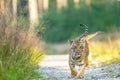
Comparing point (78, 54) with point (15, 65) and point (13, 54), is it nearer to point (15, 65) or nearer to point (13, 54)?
point (13, 54)

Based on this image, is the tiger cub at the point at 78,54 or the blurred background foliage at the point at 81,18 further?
the blurred background foliage at the point at 81,18

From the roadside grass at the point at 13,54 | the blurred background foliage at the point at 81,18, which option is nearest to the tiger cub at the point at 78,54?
the roadside grass at the point at 13,54

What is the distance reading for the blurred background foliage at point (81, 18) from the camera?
56.3 meters

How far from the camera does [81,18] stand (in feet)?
191

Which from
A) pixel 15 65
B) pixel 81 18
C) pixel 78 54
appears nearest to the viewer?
pixel 15 65

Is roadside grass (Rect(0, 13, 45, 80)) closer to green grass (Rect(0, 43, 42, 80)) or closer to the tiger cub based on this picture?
green grass (Rect(0, 43, 42, 80))

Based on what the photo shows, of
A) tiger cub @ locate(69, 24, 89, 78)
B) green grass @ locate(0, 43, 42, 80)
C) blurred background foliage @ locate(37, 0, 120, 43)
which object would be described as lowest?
blurred background foliage @ locate(37, 0, 120, 43)

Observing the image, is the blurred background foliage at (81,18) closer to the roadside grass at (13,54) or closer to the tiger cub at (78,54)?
the tiger cub at (78,54)

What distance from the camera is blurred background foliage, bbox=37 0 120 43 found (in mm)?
56316

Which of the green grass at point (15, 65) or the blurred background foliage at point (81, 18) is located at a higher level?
the green grass at point (15, 65)

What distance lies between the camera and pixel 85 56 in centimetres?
1516

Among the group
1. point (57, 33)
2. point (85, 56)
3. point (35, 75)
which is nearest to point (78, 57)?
point (85, 56)

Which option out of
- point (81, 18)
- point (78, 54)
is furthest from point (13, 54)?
point (81, 18)

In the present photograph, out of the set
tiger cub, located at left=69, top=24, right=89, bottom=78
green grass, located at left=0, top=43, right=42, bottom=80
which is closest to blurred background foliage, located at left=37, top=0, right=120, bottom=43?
tiger cub, located at left=69, top=24, right=89, bottom=78
